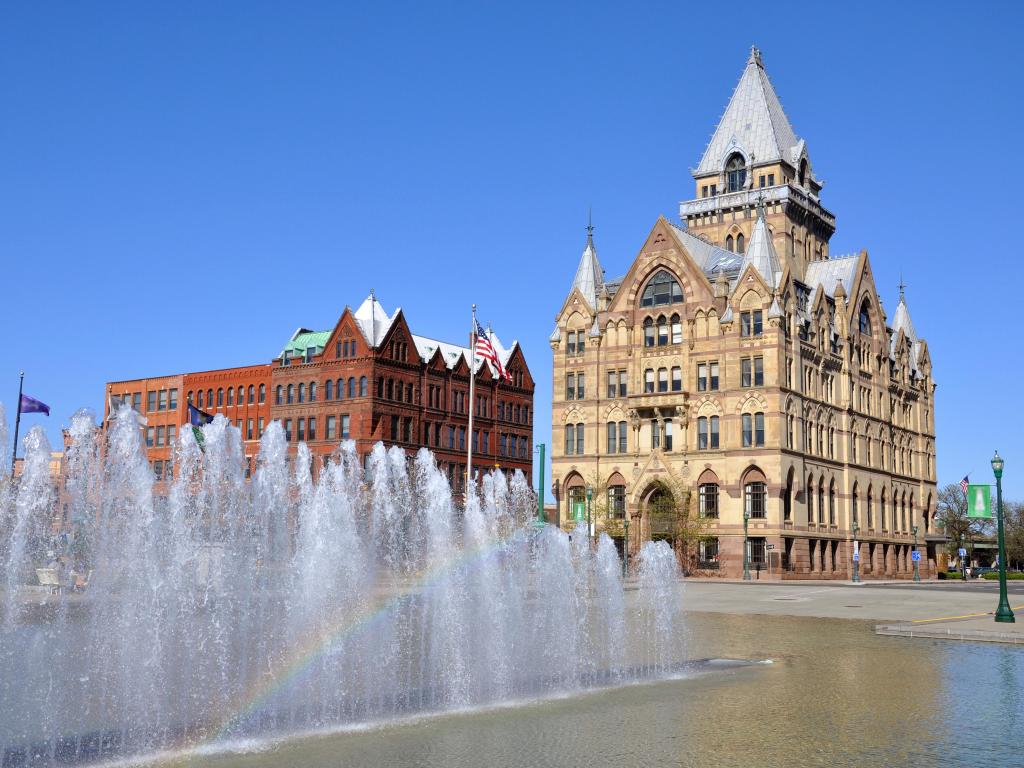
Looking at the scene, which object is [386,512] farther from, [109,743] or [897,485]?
[109,743]

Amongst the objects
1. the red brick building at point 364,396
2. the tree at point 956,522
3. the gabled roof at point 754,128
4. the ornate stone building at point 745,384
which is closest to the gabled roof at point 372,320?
the red brick building at point 364,396

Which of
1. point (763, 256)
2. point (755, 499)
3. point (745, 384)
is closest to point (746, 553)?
point (755, 499)

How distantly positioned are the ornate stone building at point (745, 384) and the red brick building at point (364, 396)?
46.8 feet

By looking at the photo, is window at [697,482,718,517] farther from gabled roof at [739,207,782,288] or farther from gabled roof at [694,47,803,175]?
gabled roof at [694,47,803,175]

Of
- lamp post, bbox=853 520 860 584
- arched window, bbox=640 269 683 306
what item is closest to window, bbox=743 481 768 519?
lamp post, bbox=853 520 860 584

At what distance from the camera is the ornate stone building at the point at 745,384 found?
6938cm

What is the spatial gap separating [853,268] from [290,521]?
47135 millimetres

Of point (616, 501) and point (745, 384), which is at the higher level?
point (745, 384)

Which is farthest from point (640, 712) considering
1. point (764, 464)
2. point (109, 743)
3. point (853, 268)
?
point (853, 268)

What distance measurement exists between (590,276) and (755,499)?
21.5 meters

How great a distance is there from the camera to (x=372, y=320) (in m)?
83.6

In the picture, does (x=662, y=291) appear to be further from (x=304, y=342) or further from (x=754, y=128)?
(x=304, y=342)

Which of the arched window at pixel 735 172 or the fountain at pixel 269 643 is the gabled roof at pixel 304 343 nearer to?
the arched window at pixel 735 172

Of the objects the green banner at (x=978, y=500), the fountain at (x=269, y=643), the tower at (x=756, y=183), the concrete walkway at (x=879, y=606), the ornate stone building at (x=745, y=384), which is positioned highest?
the tower at (x=756, y=183)
